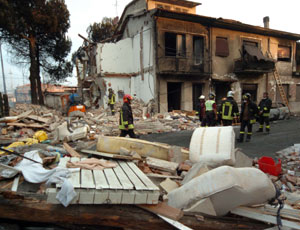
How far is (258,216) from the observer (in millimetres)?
2633

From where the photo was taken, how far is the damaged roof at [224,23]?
14202 millimetres

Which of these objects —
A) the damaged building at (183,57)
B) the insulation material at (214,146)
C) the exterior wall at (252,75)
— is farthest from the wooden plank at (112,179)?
the exterior wall at (252,75)

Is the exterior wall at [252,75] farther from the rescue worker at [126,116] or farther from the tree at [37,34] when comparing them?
the tree at [37,34]

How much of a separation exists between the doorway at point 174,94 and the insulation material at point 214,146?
1157 cm

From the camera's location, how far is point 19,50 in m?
20.3

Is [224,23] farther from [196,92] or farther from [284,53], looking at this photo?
[284,53]

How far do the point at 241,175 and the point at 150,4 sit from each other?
17633mm

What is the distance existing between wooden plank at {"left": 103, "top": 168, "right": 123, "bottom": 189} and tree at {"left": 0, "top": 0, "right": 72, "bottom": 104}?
18.0 metres

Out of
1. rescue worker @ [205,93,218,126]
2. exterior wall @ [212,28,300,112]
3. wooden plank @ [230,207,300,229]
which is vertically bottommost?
wooden plank @ [230,207,300,229]

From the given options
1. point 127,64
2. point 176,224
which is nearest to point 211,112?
point 176,224

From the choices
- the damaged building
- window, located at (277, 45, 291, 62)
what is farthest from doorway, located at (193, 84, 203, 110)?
window, located at (277, 45, 291, 62)

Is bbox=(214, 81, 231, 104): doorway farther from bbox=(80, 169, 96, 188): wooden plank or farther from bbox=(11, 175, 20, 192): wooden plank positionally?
bbox=(11, 175, 20, 192): wooden plank

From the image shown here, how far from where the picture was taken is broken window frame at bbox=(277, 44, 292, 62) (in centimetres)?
1955

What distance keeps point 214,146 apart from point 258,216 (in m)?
1.51
